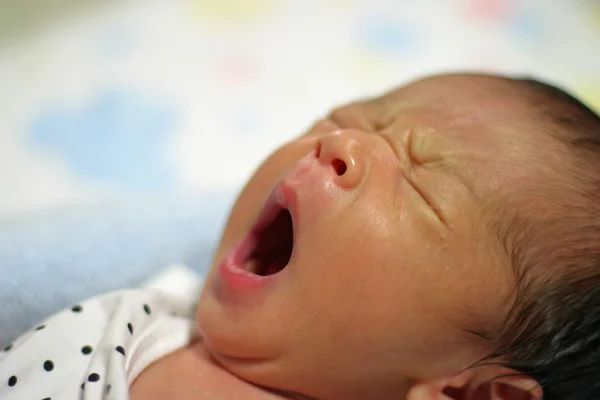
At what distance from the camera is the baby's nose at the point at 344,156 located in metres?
0.69

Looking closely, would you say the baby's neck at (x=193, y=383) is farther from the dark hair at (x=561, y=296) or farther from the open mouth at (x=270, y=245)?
the dark hair at (x=561, y=296)

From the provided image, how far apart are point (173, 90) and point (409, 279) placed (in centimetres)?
84

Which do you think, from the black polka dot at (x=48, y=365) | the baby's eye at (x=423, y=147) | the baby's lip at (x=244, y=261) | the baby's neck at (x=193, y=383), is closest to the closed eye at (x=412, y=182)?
the baby's eye at (x=423, y=147)

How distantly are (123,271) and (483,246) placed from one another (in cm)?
60

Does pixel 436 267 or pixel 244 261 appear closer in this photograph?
pixel 436 267

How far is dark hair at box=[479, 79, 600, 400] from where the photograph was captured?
59 cm

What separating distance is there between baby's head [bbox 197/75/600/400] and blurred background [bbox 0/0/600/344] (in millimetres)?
354

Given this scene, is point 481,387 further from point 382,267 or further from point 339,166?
point 339,166

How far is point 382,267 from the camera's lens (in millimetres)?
658

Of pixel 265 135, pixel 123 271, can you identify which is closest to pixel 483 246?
pixel 123 271

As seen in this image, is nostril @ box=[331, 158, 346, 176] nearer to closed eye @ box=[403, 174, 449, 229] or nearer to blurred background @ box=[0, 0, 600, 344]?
closed eye @ box=[403, 174, 449, 229]

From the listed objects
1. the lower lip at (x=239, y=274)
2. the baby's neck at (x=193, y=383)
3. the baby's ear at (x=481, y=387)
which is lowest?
the baby's neck at (x=193, y=383)

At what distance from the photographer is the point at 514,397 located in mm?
627

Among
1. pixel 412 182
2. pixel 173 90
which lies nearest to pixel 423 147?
pixel 412 182
